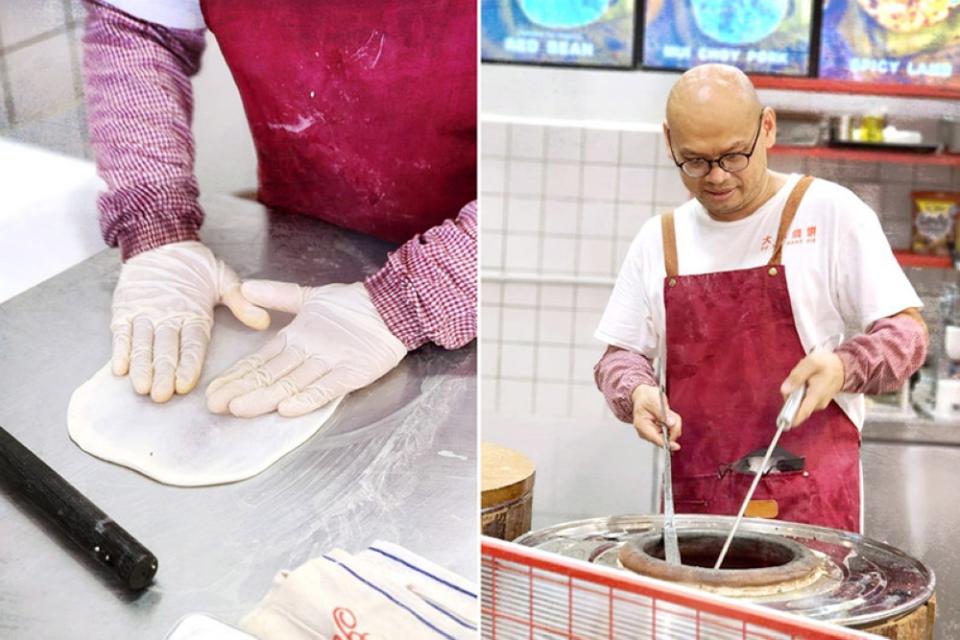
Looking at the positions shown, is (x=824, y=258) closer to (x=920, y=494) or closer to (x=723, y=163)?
(x=723, y=163)

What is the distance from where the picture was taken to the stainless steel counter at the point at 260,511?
186cm

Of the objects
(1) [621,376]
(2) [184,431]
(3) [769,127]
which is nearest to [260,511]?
(2) [184,431]

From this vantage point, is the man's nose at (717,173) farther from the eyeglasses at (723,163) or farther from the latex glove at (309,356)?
the latex glove at (309,356)

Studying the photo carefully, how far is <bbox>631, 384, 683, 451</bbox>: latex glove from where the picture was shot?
6.40ft

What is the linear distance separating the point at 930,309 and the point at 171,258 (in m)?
1.29

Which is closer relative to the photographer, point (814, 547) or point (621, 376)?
point (814, 547)

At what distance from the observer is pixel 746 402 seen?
6.23ft

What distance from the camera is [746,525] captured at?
1.90 m

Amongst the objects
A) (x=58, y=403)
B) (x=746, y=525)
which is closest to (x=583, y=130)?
(x=746, y=525)

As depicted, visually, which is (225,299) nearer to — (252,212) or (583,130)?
(252,212)

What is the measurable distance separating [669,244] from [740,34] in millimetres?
380

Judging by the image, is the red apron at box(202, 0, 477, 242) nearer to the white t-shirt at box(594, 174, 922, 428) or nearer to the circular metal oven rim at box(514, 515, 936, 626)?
the white t-shirt at box(594, 174, 922, 428)

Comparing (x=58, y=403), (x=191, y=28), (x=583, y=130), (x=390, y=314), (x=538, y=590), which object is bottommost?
(x=538, y=590)

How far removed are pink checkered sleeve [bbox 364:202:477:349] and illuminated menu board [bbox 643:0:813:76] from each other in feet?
1.54
